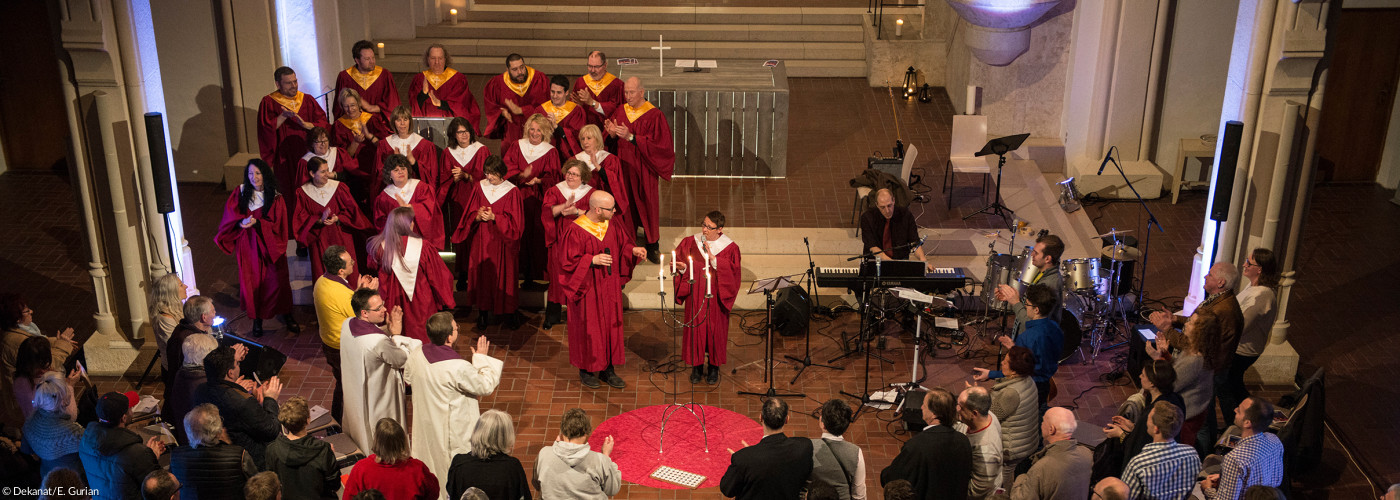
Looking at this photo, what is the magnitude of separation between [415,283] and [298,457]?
2.86 metres

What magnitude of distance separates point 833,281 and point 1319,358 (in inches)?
164

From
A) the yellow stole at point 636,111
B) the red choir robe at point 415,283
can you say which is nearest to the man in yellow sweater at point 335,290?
the red choir robe at point 415,283

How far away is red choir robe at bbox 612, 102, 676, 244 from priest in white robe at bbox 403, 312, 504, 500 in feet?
13.0

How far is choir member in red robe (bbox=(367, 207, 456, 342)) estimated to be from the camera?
337 inches

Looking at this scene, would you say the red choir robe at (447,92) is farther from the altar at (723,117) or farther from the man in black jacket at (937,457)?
the man in black jacket at (937,457)

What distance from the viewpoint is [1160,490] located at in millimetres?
6438

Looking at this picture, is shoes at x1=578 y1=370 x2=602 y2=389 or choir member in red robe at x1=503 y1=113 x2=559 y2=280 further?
choir member in red robe at x1=503 y1=113 x2=559 y2=280

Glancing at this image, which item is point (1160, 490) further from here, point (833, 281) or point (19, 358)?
point (19, 358)

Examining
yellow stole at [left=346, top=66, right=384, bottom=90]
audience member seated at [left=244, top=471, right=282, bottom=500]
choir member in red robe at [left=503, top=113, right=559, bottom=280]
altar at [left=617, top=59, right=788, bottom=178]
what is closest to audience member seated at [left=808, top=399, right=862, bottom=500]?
audience member seated at [left=244, top=471, right=282, bottom=500]

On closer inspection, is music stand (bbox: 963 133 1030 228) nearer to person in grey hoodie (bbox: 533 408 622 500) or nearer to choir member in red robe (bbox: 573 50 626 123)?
choir member in red robe (bbox: 573 50 626 123)

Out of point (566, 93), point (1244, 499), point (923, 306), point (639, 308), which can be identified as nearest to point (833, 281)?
point (923, 306)

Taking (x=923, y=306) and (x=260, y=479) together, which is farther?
(x=923, y=306)

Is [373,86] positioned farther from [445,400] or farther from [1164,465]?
[1164,465]

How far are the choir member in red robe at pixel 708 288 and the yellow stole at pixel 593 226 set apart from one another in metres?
0.57
